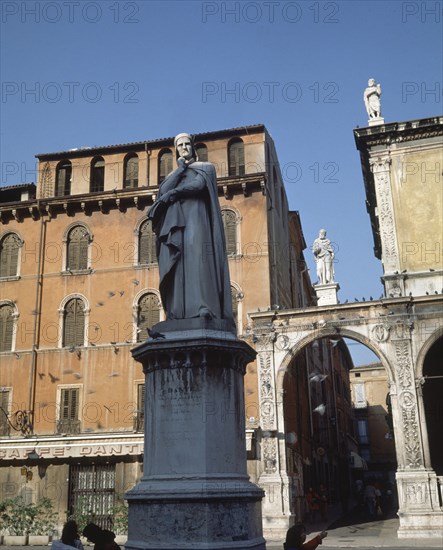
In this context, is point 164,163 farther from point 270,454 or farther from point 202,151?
point 270,454

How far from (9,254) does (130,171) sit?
6.79m

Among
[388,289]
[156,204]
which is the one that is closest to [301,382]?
[388,289]

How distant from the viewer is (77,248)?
2925cm

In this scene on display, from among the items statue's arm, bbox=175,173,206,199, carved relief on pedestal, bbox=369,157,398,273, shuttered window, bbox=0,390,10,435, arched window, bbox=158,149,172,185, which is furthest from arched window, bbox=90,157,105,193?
statue's arm, bbox=175,173,206,199

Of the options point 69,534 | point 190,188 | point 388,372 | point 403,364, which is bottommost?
point 69,534

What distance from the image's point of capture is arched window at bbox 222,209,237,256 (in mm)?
27625

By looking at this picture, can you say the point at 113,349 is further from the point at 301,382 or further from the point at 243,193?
the point at 301,382

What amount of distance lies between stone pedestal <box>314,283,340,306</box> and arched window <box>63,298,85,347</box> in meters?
11.3

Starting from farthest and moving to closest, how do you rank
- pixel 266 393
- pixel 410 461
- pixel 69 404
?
pixel 69 404
pixel 266 393
pixel 410 461

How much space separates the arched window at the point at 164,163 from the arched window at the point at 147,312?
5.71m

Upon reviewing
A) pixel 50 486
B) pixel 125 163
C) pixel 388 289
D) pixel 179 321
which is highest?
pixel 125 163

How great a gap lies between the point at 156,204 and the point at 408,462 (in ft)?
56.1

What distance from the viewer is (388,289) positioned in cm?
2473

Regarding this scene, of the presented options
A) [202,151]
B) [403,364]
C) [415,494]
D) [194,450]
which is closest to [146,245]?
[202,151]
